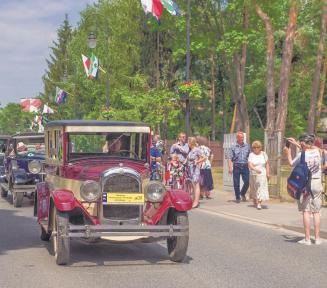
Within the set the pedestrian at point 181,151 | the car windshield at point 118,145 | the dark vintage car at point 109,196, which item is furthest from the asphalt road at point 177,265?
the pedestrian at point 181,151

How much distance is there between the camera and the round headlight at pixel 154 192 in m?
8.84

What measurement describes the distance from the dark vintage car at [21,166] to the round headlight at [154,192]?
7.20m

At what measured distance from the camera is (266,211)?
15.7m

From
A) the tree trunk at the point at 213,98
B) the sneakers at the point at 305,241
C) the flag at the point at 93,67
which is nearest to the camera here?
the sneakers at the point at 305,241

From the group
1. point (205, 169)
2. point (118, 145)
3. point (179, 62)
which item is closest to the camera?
point (118, 145)

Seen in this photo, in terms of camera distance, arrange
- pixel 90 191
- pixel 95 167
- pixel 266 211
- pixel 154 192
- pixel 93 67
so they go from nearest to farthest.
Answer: pixel 90 191, pixel 154 192, pixel 95 167, pixel 266 211, pixel 93 67

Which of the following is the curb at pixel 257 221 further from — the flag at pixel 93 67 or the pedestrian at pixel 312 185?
the flag at pixel 93 67

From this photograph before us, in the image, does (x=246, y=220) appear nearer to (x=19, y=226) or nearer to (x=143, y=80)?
(x=19, y=226)

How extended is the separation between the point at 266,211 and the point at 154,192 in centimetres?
733

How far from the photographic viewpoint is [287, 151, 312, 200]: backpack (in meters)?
10.4

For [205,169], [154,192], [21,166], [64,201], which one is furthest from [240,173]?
[64,201]

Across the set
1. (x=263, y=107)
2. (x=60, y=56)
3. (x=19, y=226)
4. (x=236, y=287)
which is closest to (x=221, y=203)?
(x=19, y=226)

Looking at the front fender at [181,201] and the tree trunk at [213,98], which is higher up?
the tree trunk at [213,98]

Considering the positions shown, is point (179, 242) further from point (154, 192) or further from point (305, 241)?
point (305, 241)
